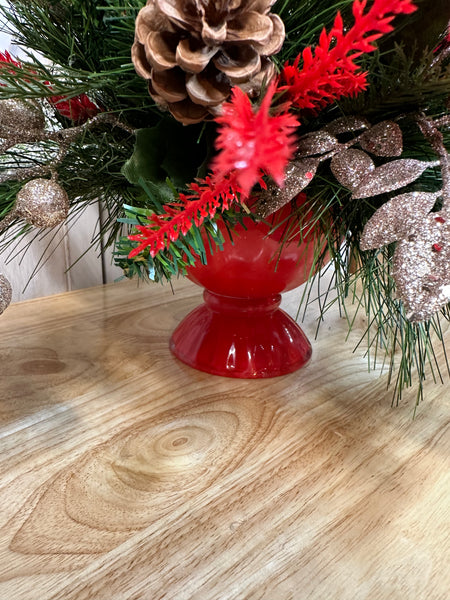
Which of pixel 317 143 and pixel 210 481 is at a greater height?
pixel 317 143

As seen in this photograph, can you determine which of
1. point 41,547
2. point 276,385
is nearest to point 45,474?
point 41,547

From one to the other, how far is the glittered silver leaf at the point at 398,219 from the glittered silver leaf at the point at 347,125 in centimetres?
6

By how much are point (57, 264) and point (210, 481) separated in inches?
15.2

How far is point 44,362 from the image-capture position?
1.33 ft

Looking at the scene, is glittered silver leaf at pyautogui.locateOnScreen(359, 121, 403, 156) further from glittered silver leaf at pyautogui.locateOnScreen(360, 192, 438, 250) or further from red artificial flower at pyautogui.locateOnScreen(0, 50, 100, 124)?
red artificial flower at pyautogui.locateOnScreen(0, 50, 100, 124)

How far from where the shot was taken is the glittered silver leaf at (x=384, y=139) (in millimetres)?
258

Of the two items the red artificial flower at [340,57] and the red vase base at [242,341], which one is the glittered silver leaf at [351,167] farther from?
the red vase base at [242,341]

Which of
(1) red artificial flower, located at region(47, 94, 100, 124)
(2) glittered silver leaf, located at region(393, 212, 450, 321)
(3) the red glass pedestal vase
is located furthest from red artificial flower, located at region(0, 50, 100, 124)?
(2) glittered silver leaf, located at region(393, 212, 450, 321)


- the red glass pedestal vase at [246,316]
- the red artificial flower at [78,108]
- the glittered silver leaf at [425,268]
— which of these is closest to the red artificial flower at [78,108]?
the red artificial flower at [78,108]

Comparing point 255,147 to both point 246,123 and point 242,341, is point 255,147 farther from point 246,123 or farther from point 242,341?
point 242,341

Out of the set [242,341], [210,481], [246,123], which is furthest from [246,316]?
[246,123]

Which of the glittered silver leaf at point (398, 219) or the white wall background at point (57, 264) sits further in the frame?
the white wall background at point (57, 264)

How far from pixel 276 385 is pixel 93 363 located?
14 cm

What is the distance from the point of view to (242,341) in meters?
0.40
